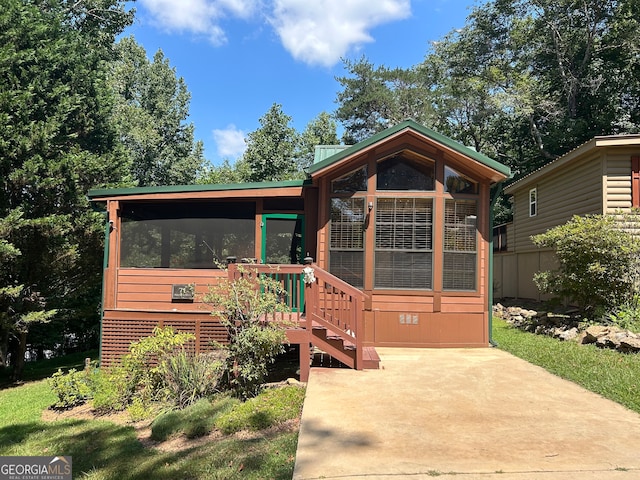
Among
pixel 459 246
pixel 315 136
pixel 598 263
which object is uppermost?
pixel 315 136

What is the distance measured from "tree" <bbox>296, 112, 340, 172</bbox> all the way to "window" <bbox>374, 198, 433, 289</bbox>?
2356 centimetres

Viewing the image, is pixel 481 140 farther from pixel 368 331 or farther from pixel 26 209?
pixel 26 209

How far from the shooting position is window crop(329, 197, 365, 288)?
715 cm

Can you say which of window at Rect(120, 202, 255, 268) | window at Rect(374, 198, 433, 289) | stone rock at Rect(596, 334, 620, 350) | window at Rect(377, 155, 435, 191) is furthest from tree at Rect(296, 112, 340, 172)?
stone rock at Rect(596, 334, 620, 350)

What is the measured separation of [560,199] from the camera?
39.9 feet

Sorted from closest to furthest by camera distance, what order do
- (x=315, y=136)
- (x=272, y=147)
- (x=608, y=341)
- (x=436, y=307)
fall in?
(x=608, y=341)
(x=436, y=307)
(x=272, y=147)
(x=315, y=136)

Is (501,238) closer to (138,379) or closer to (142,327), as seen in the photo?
(142,327)

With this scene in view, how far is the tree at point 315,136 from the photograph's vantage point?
3078cm

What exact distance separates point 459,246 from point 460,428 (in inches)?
162

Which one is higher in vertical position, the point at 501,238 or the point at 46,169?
the point at 46,169

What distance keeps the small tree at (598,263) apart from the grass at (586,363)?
1.33 m

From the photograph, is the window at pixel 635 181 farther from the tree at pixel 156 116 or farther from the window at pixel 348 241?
the tree at pixel 156 116

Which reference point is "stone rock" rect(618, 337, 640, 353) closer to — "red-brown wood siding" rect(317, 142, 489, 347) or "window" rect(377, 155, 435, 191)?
"red-brown wood siding" rect(317, 142, 489, 347)

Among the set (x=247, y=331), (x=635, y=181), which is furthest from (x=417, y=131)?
(x=635, y=181)
